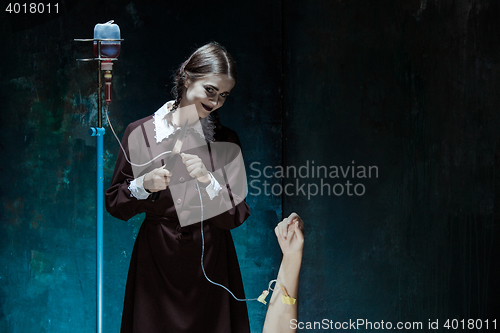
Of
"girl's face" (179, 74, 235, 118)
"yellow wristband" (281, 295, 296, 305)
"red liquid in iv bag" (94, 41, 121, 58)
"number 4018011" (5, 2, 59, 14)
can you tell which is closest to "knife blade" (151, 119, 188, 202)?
"girl's face" (179, 74, 235, 118)

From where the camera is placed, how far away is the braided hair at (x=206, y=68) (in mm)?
2762

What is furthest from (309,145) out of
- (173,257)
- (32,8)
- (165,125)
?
(32,8)

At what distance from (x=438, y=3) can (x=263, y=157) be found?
131cm

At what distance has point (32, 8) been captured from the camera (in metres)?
3.16

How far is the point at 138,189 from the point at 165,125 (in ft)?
1.13

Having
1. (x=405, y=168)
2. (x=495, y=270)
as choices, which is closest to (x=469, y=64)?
(x=405, y=168)

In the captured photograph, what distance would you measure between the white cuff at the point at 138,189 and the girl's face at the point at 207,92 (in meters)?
0.43

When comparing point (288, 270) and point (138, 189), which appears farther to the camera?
point (288, 270)

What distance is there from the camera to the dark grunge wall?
318 centimetres

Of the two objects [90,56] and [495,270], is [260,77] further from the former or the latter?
[495,270]

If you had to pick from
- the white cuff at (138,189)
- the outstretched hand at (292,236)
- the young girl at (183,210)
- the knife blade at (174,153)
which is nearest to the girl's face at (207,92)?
the young girl at (183,210)

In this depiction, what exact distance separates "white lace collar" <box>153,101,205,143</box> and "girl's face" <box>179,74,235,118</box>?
2.8 inches

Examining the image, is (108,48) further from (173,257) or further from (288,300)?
(288,300)

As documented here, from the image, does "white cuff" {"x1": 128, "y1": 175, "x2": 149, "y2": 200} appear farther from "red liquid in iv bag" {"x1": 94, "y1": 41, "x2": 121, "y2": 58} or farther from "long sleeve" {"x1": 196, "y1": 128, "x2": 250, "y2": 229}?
"red liquid in iv bag" {"x1": 94, "y1": 41, "x2": 121, "y2": 58}
